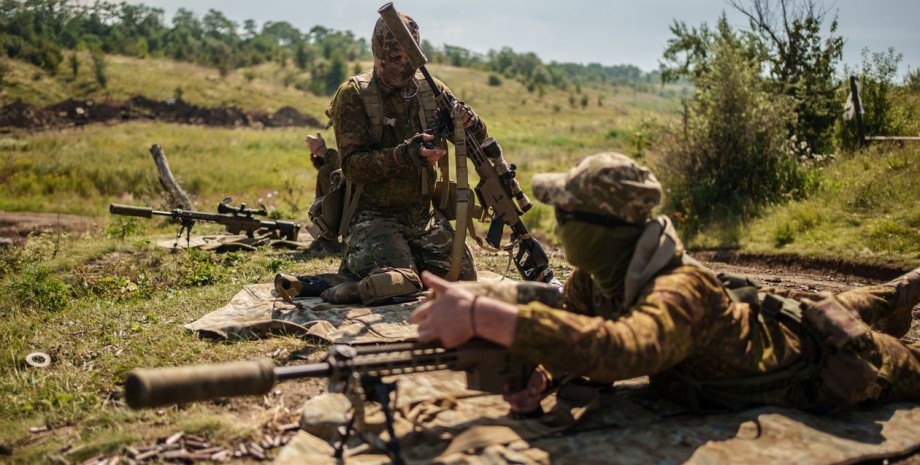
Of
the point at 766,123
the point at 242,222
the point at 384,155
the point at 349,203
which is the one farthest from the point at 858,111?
the point at 384,155

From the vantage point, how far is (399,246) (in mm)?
7277

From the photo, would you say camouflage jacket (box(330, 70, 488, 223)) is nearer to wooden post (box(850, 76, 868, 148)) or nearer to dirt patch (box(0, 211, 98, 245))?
dirt patch (box(0, 211, 98, 245))

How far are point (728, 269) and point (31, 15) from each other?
6407cm

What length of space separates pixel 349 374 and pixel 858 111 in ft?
49.5

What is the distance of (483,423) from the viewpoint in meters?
4.09

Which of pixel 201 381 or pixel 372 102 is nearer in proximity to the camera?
pixel 201 381

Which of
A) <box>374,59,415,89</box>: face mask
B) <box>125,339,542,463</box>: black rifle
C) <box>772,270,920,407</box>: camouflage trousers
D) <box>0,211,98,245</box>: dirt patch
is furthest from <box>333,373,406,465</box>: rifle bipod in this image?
<box>0,211,98,245</box>: dirt patch

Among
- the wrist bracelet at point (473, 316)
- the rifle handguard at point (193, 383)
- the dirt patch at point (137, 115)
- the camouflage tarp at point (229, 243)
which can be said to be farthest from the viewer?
the dirt patch at point (137, 115)

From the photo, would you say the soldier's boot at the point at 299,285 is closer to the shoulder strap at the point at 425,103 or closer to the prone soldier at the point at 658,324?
the shoulder strap at the point at 425,103

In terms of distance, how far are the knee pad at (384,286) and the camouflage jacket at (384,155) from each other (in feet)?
2.85

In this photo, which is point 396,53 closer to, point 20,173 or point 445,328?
point 445,328

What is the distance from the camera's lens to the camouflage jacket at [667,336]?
11.7 ft

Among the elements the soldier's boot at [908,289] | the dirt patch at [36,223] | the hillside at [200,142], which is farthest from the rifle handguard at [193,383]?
the hillside at [200,142]

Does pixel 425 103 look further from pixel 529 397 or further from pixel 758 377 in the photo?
pixel 758 377
